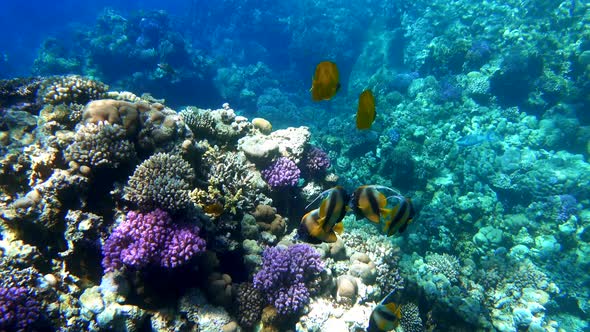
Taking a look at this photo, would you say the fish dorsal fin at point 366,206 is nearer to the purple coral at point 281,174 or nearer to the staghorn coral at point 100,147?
the purple coral at point 281,174

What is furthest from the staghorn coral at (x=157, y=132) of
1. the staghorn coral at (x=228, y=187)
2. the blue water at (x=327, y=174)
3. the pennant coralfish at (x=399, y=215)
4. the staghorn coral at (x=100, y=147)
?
the pennant coralfish at (x=399, y=215)

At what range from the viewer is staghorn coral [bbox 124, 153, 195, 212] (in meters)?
3.93

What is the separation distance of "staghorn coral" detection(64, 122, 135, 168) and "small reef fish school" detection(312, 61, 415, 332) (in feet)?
9.48

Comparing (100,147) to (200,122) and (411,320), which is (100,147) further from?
(411,320)

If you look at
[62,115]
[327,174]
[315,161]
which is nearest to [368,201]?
[315,161]

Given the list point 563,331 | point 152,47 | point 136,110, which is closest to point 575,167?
point 563,331

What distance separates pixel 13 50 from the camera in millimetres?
47656

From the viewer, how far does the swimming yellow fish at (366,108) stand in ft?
11.0

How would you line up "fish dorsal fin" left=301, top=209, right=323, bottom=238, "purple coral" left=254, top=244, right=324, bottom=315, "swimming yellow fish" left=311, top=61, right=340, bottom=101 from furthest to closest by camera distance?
"purple coral" left=254, top=244, right=324, bottom=315 → "swimming yellow fish" left=311, top=61, right=340, bottom=101 → "fish dorsal fin" left=301, top=209, right=323, bottom=238

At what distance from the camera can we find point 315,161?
6797 mm

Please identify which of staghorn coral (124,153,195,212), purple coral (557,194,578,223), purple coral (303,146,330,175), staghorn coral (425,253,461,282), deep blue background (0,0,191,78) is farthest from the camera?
deep blue background (0,0,191,78)

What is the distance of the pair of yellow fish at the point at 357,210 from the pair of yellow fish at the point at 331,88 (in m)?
0.92

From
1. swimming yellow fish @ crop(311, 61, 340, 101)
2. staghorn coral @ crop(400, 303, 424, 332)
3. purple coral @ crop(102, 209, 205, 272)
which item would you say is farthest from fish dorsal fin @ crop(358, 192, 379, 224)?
staghorn coral @ crop(400, 303, 424, 332)

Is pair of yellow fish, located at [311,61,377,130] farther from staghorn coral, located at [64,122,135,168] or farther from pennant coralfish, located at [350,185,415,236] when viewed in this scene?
staghorn coral, located at [64,122,135,168]
